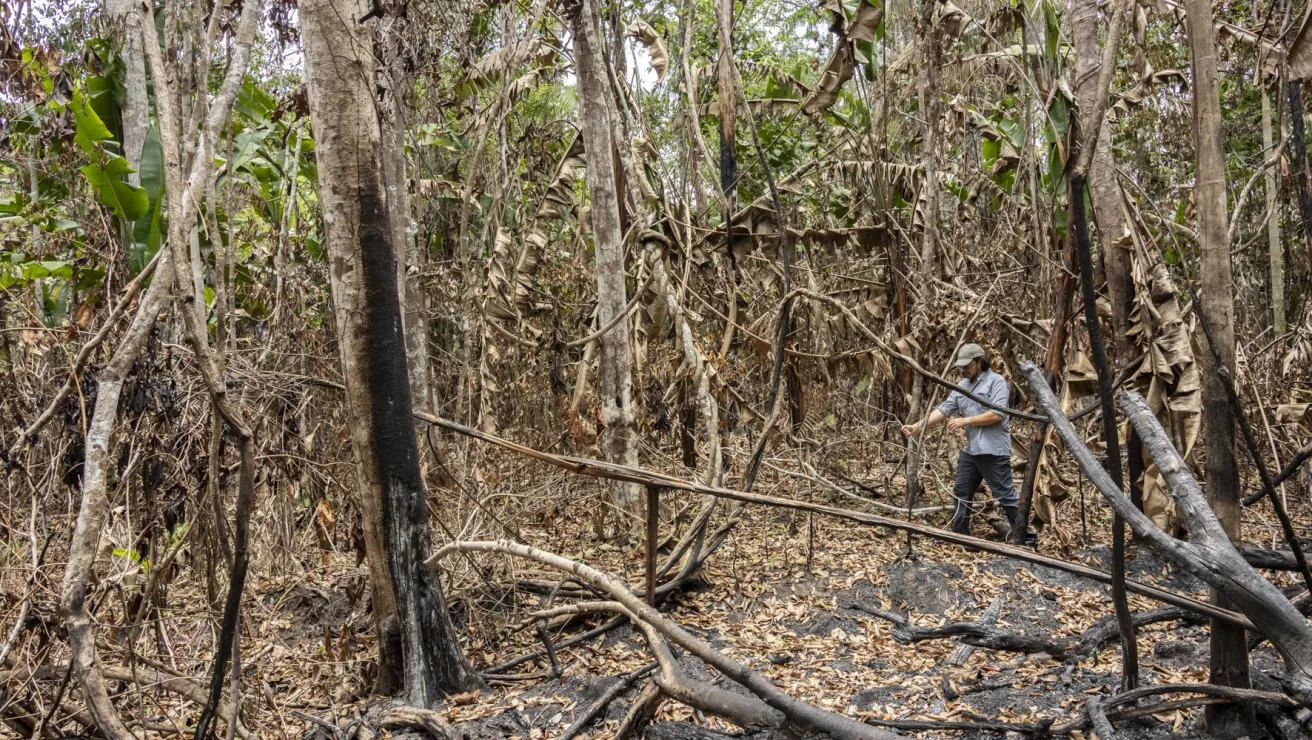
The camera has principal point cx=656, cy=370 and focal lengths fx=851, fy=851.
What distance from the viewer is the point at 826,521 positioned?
809 cm

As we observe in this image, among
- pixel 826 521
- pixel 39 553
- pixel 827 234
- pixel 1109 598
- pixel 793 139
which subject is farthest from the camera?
pixel 793 139

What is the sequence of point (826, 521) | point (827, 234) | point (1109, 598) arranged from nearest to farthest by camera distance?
point (1109, 598), point (826, 521), point (827, 234)

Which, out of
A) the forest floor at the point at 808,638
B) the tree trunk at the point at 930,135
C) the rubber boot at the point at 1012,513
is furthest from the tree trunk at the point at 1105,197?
the forest floor at the point at 808,638

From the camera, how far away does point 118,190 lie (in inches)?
224

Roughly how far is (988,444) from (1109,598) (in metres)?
1.59

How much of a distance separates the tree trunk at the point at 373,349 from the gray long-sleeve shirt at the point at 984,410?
4710mm

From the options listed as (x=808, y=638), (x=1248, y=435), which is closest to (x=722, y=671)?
(x=1248, y=435)

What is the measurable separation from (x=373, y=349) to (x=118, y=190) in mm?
2843

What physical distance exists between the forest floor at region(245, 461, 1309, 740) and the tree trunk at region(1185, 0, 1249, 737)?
0.58 m

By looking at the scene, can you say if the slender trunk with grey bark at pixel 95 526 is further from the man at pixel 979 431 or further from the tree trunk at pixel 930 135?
the tree trunk at pixel 930 135

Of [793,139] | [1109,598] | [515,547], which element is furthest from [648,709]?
[793,139]

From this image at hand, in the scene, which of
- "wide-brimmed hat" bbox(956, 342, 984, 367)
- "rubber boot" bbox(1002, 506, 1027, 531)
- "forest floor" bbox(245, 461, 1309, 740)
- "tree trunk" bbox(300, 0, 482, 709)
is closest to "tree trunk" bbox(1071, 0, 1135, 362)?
"wide-brimmed hat" bbox(956, 342, 984, 367)

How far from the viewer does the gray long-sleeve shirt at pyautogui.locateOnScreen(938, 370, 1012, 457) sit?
7020 mm

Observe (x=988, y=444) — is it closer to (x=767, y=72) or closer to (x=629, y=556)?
(x=629, y=556)
